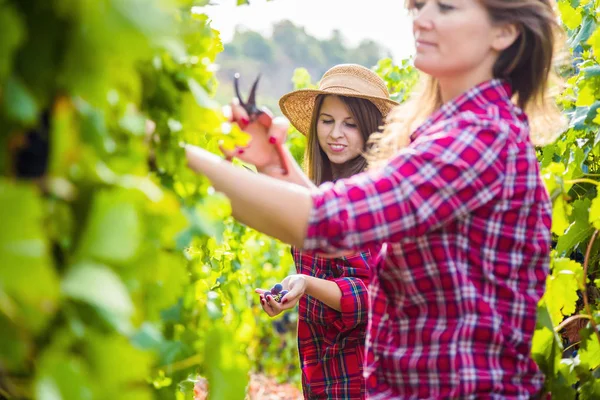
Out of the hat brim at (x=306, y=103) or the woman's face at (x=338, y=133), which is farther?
the hat brim at (x=306, y=103)

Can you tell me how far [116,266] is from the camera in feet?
3.18

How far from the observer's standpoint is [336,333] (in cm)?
304

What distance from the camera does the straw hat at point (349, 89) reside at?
3.49m

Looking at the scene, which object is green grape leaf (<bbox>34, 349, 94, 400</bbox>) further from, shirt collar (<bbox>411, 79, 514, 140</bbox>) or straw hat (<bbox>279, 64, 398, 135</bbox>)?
straw hat (<bbox>279, 64, 398, 135</bbox>)

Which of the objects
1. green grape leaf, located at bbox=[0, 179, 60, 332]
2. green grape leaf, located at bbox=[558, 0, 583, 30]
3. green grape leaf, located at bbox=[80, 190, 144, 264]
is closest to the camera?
green grape leaf, located at bbox=[0, 179, 60, 332]

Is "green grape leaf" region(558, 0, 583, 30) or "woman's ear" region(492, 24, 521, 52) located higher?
"green grape leaf" region(558, 0, 583, 30)

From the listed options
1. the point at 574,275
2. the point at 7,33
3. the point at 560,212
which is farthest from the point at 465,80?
the point at 7,33

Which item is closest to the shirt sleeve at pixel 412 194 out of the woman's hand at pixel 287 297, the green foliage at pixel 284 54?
the woman's hand at pixel 287 297

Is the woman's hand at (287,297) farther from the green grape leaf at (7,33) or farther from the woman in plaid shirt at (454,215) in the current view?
the green grape leaf at (7,33)

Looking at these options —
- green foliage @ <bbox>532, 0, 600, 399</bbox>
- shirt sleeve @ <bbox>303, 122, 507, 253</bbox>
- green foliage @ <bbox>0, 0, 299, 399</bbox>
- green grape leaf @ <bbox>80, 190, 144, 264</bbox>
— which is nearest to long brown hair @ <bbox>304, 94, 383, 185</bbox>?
green foliage @ <bbox>532, 0, 600, 399</bbox>

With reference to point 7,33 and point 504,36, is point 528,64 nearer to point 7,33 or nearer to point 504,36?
point 504,36

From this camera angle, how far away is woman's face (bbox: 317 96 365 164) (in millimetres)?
3375

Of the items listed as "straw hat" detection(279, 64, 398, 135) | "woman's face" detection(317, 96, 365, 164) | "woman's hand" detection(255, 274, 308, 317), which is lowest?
"woman's hand" detection(255, 274, 308, 317)

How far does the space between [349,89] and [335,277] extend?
838 mm
